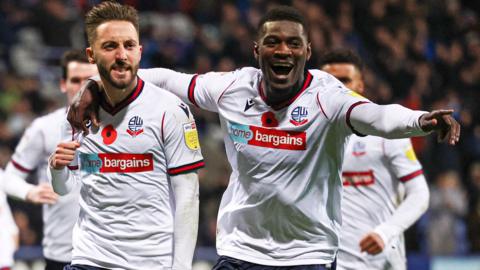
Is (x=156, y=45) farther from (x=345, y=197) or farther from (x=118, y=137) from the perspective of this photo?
(x=118, y=137)

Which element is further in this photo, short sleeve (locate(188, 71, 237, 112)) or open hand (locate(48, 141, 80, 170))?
short sleeve (locate(188, 71, 237, 112))

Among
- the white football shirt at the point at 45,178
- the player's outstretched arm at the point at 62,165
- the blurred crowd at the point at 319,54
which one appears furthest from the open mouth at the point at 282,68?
the blurred crowd at the point at 319,54

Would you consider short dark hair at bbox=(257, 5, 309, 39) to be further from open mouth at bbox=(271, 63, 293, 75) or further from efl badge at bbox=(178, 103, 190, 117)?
efl badge at bbox=(178, 103, 190, 117)

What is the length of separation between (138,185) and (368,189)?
7.41 ft

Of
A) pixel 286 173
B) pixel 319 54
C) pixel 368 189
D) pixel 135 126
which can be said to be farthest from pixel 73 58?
pixel 319 54

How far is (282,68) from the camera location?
499cm

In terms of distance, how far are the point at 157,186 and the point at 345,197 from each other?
6.89 feet

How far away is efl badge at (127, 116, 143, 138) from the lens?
4926 millimetres

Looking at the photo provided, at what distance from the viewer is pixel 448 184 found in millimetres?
12758

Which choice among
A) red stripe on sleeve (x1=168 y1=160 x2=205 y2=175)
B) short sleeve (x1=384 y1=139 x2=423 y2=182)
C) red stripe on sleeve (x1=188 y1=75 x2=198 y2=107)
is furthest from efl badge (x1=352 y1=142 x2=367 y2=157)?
red stripe on sleeve (x1=168 y1=160 x2=205 y2=175)

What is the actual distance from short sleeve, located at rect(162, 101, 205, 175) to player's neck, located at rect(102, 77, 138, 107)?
253 millimetres

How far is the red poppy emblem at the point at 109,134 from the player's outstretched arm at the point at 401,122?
1204 millimetres

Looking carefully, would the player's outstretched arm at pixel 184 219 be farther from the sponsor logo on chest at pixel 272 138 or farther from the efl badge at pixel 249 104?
the efl badge at pixel 249 104

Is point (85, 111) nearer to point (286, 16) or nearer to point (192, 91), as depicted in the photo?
point (192, 91)
